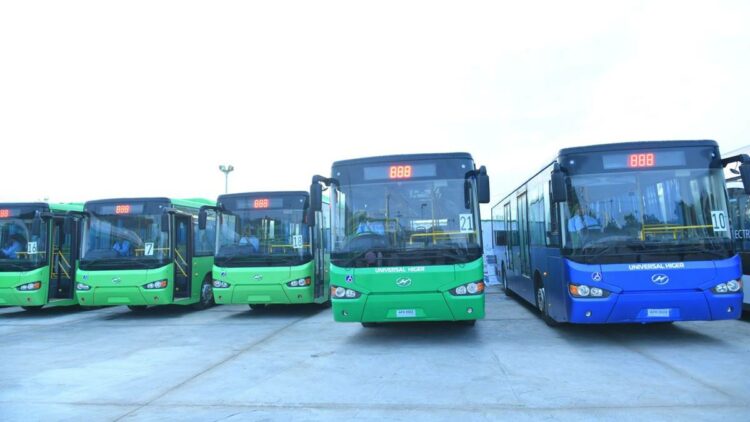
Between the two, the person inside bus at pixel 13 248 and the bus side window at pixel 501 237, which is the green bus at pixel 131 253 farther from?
the bus side window at pixel 501 237

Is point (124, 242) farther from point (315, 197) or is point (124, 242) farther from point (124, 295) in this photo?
point (315, 197)

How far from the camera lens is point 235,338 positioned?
10289 millimetres

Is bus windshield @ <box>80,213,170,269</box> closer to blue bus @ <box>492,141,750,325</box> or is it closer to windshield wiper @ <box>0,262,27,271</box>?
windshield wiper @ <box>0,262,27,271</box>

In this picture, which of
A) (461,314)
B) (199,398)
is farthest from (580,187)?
(199,398)

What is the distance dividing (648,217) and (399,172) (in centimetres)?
384

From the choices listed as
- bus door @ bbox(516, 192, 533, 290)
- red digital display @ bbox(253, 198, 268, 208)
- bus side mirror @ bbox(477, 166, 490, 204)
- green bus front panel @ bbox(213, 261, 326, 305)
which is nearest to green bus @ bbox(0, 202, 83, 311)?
green bus front panel @ bbox(213, 261, 326, 305)

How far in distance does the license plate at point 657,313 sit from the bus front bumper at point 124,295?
33.3ft

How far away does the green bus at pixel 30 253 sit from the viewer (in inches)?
524

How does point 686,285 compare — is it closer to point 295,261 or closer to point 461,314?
point 461,314

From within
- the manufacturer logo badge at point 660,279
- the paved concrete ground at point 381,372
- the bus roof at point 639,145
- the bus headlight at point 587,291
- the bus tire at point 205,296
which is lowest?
the paved concrete ground at point 381,372

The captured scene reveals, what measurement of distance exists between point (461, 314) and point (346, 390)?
285 cm

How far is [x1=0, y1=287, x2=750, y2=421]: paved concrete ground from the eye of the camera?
554 centimetres

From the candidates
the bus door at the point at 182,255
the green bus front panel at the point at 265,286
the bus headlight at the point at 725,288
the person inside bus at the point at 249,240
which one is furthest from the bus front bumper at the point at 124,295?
the bus headlight at the point at 725,288

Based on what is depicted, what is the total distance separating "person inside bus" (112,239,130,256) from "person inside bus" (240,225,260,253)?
2.77 meters
